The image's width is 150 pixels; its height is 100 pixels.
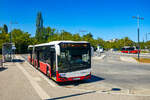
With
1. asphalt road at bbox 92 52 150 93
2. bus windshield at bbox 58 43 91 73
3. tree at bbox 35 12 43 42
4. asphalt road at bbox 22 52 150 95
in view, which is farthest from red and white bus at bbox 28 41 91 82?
tree at bbox 35 12 43 42

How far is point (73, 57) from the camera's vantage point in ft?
32.7

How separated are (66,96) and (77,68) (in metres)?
2.67

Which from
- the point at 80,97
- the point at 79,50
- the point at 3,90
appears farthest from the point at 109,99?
the point at 3,90

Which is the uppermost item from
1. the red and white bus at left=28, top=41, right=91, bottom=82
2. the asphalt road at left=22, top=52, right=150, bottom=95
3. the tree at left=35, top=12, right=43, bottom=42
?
the tree at left=35, top=12, right=43, bottom=42

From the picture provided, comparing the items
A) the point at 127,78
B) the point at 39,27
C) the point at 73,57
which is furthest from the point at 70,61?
the point at 39,27

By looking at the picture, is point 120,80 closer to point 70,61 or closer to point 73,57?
point 73,57

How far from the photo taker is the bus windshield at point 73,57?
967 cm

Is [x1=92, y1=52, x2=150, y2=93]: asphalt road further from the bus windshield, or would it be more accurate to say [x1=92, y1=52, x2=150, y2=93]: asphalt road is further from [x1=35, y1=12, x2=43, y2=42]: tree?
[x1=35, y1=12, x2=43, y2=42]: tree

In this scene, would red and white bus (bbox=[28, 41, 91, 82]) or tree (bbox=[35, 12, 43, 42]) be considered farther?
tree (bbox=[35, 12, 43, 42])

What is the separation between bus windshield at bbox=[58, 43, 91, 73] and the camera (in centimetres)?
967

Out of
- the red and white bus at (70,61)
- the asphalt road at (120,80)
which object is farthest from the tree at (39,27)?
the red and white bus at (70,61)

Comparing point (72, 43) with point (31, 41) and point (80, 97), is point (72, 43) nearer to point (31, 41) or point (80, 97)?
point (80, 97)

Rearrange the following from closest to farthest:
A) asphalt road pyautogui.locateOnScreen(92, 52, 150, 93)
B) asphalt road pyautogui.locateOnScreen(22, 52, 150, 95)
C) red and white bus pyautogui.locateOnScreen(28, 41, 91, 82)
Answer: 1. asphalt road pyautogui.locateOnScreen(22, 52, 150, 95)
2. red and white bus pyautogui.locateOnScreen(28, 41, 91, 82)
3. asphalt road pyautogui.locateOnScreen(92, 52, 150, 93)

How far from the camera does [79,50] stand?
10258 millimetres
